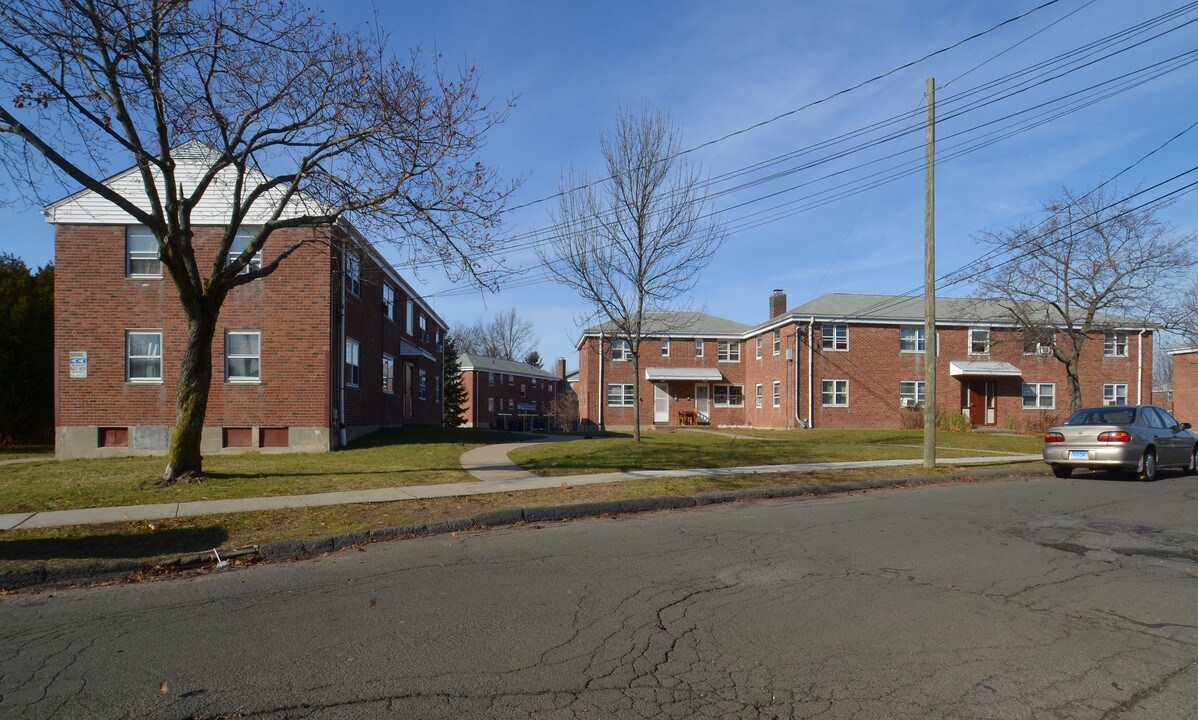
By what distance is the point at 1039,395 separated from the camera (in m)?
38.2

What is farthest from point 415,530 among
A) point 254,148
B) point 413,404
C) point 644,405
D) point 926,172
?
point 644,405

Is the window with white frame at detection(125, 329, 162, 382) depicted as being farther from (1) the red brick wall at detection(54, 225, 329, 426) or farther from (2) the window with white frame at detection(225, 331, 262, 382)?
(2) the window with white frame at detection(225, 331, 262, 382)

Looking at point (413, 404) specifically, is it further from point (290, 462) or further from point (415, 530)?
point (415, 530)

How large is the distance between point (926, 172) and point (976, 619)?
12668 millimetres

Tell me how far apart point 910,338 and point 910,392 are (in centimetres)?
263

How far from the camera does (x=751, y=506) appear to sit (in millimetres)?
11102

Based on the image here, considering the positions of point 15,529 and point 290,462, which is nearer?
point 15,529

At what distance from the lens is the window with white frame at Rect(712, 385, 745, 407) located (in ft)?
148

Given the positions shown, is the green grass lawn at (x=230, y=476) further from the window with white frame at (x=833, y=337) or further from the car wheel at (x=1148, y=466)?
the window with white frame at (x=833, y=337)

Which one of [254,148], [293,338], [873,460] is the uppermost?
[254,148]

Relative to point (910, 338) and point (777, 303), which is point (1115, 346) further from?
point (777, 303)

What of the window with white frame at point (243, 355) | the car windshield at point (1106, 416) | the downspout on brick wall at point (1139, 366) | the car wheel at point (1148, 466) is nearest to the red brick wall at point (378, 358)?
the window with white frame at point (243, 355)

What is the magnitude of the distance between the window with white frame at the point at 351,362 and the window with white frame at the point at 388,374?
361cm

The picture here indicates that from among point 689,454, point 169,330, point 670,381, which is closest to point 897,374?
point 670,381
